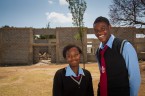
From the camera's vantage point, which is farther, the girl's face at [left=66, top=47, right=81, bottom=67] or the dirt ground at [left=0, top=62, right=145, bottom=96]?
the dirt ground at [left=0, top=62, right=145, bottom=96]

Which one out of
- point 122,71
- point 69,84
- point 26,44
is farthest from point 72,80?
point 26,44

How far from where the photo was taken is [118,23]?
889 inches

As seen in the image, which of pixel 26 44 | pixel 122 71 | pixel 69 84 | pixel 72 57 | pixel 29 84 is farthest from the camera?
pixel 26 44

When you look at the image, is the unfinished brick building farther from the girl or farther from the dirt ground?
the girl

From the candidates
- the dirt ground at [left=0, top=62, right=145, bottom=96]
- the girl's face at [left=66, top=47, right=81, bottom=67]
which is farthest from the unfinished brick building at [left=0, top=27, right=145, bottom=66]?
the girl's face at [left=66, top=47, right=81, bottom=67]

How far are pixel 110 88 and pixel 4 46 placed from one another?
3119cm

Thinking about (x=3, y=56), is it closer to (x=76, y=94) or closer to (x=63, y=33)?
(x=63, y=33)

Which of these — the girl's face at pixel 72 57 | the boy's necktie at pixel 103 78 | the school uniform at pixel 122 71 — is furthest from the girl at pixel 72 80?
the school uniform at pixel 122 71

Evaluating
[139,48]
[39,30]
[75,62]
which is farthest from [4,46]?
[75,62]

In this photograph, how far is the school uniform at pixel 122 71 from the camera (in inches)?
103

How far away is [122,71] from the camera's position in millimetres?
2672

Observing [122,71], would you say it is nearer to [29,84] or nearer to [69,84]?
[69,84]

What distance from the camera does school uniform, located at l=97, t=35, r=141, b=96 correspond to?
2609mm

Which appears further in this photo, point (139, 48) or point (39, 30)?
point (139, 48)
